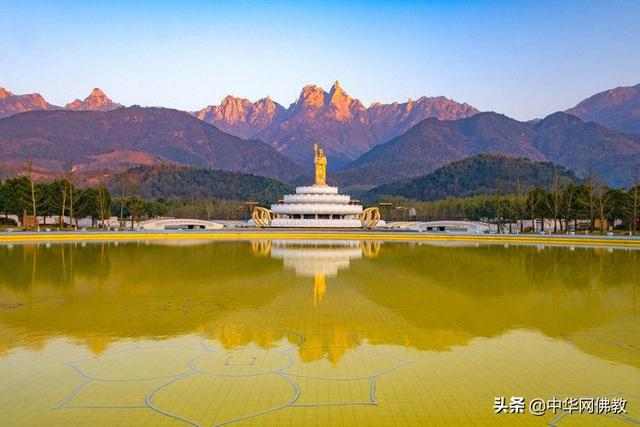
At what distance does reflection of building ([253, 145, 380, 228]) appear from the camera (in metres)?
45.5

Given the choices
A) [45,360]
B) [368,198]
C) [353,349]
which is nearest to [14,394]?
[45,360]

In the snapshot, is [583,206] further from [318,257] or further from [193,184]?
[193,184]

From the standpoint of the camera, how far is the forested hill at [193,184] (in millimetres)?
120625

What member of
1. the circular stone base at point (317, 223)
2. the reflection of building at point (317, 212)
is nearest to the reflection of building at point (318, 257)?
the circular stone base at point (317, 223)

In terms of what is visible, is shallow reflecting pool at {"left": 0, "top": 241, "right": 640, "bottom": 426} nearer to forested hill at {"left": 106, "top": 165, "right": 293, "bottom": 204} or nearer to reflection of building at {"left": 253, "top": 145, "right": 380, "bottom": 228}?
reflection of building at {"left": 253, "top": 145, "right": 380, "bottom": 228}

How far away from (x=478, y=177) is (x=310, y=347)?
398 ft

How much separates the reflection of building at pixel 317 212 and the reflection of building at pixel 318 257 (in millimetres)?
10912

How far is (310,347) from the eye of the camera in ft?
31.2

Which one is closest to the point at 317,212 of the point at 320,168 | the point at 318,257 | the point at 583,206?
the point at 320,168

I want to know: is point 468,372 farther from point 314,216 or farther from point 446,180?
point 446,180

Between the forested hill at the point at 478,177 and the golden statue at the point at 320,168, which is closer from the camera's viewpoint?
the golden statue at the point at 320,168

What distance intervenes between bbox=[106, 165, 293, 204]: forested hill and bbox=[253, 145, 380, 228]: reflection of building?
66.6m

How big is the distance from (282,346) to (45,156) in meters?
208

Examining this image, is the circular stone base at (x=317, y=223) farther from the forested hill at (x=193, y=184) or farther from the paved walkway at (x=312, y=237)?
the forested hill at (x=193, y=184)
